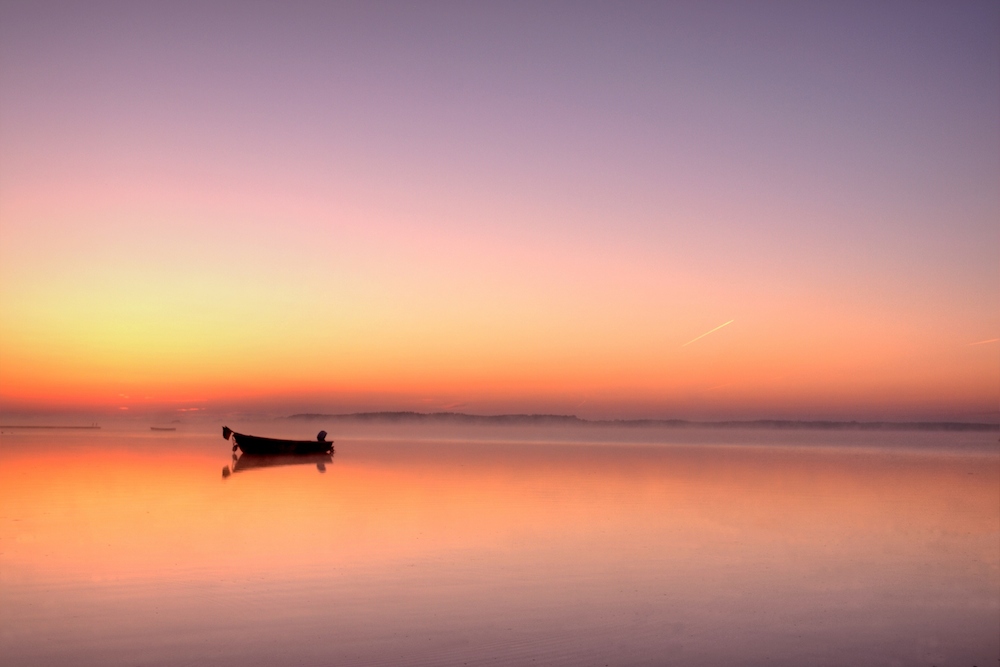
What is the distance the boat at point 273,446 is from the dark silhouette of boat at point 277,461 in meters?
0.28

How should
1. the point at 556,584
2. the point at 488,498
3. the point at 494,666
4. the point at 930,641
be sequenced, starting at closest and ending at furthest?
1. the point at 494,666
2. the point at 930,641
3. the point at 556,584
4. the point at 488,498

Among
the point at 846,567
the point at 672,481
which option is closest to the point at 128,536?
the point at 846,567

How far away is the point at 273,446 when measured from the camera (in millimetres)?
51219

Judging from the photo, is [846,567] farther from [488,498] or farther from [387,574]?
[488,498]

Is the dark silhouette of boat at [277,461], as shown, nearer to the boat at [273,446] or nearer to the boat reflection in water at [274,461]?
the boat reflection in water at [274,461]

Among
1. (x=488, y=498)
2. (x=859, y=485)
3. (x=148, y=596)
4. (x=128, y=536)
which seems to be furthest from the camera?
(x=859, y=485)

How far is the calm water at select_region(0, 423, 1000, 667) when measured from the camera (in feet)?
30.4

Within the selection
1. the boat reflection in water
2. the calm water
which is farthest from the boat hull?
the calm water

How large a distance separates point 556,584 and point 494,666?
4199 mm

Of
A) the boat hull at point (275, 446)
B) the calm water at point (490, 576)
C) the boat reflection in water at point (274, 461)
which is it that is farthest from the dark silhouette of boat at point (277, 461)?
the calm water at point (490, 576)

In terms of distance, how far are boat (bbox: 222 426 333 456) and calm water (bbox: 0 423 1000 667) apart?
70.8ft

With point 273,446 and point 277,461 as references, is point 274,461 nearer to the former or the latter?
point 277,461

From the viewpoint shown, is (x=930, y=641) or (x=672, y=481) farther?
(x=672, y=481)

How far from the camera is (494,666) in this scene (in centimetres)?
847
